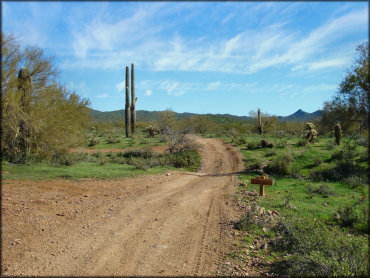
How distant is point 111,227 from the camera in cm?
662

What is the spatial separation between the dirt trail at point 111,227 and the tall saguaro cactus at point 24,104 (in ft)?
17.3

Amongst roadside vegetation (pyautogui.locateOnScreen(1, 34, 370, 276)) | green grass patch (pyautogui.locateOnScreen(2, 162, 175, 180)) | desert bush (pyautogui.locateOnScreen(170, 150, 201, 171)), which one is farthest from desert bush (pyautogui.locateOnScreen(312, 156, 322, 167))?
green grass patch (pyautogui.locateOnScreen(2, 162, 175, 180))

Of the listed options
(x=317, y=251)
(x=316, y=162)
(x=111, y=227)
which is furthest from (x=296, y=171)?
(x=111, y=227)

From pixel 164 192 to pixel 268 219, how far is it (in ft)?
13.4

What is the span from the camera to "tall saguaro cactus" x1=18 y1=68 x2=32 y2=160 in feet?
46.9

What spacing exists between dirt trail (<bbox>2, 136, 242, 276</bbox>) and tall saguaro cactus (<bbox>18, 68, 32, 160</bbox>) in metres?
5.26

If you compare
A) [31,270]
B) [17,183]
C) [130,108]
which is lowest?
[31,270]

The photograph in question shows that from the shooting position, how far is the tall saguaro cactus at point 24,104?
14.3 meters

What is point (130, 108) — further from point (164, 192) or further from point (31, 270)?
point (31, 270)

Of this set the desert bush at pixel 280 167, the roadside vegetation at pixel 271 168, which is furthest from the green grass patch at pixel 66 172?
the desert bush at pixel 280 167

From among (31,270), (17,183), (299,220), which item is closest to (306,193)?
(299,220)

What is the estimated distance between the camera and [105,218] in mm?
7215

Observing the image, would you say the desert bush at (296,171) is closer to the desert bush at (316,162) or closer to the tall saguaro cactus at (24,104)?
the desert bush at (316,162)

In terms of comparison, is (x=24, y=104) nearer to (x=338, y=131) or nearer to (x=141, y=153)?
(x=141, y=153)
